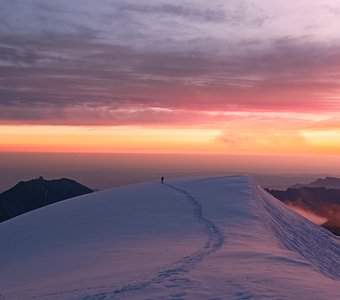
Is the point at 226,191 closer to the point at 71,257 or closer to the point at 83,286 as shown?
the point at 71,257

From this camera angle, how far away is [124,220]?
2664 centimetres

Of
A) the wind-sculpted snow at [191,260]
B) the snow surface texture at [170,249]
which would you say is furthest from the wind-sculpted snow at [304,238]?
the wind-sculpted snow at [191,260]

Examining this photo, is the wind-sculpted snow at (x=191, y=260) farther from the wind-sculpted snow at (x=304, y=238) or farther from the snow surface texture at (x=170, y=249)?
the wind-sculpted snow at (x=304, y=238)

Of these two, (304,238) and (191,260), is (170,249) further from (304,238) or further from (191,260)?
(304,238)

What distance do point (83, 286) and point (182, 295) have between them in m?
3.62

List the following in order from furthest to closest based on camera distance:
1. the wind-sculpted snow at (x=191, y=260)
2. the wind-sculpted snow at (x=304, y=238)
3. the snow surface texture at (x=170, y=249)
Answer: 1. the wind-sculpted snow at (x=304, y=238)
2. the wind-sculpted snow at (x=191, y=260)
3. the snow surface texture at (x=170, y=249)

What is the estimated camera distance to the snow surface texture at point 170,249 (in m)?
12.3

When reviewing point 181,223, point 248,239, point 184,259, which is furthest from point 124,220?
point 184,259

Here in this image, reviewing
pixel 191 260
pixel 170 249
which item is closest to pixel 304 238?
pixel 170 249

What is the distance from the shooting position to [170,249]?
1817 centimetres

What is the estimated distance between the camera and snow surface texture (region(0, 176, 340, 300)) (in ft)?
40.3

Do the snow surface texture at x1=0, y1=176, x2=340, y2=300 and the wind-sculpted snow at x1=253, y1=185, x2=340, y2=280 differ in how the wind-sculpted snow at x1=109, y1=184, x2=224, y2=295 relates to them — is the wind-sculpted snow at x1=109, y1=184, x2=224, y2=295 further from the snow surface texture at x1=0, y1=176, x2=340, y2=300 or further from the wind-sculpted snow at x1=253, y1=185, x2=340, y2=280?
the wind-sculpted snow at x1=253, y1=185, x2=340, y2=280

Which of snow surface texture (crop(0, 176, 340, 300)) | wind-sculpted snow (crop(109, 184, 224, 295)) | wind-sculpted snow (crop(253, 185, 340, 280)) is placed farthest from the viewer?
wind-sculpted snow (crop(253, 185, 340, 280))

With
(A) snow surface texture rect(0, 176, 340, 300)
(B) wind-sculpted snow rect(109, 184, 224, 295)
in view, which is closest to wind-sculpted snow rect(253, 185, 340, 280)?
(A) snow surface texture rect(0, 176, 340, 300)
